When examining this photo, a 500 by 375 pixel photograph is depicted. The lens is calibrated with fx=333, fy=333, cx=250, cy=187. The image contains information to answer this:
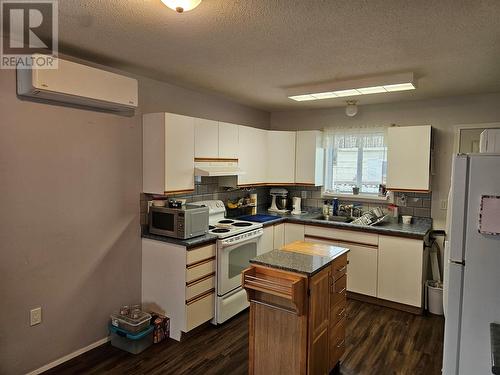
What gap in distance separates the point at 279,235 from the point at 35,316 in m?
2.67

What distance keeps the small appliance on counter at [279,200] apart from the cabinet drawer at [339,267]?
7.34 feet

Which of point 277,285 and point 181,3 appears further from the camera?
point 277,285

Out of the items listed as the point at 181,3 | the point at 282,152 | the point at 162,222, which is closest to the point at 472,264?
the point at 181,3

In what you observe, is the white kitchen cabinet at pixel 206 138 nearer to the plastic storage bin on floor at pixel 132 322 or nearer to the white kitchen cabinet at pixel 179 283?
the white kitchen cabinet at pixel 179 283

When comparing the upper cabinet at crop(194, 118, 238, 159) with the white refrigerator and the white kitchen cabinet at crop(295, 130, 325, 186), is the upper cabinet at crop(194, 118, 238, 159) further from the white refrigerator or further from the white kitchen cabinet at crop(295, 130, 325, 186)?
the white refrigerator

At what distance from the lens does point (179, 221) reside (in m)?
2.95

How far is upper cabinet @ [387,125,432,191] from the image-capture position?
3.70m

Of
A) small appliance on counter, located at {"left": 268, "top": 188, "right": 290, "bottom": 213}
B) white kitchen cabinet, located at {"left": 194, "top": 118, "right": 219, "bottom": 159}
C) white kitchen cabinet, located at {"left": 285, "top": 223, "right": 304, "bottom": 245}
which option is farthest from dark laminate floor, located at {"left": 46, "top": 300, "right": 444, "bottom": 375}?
small appliance on counter, located at {"left": 268, "top": 188, "right": 290, "bottom": 213}

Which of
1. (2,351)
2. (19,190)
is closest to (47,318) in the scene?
(2,351)

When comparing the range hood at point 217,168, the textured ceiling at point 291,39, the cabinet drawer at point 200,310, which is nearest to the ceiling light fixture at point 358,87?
the textured ceiling at point 291,39

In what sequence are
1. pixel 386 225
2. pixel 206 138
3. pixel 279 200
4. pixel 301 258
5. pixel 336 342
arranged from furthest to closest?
pixel 279 200
pixel 386 225
pixel 206 138
pixel 336 342
pixel 301 258

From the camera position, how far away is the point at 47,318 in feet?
8.24

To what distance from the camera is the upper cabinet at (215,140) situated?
3355mm

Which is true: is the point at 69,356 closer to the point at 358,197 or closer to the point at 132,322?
the point at 132,322
